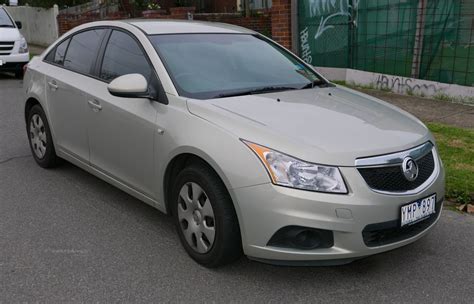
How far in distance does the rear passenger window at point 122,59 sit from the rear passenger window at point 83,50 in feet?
0.79

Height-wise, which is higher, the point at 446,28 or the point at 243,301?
the point at 446,28

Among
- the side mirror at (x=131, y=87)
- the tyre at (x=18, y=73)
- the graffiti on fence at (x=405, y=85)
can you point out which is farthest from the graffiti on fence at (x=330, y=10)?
the tyre at (x=18, y=73)

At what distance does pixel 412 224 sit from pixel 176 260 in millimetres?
1598

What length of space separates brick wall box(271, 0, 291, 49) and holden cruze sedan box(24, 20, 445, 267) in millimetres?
5974

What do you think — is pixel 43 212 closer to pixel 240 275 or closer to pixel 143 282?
pixel 143 282

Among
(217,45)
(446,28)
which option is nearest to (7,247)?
(217,45)

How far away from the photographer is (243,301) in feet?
10.4

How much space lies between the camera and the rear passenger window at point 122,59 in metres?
4.20

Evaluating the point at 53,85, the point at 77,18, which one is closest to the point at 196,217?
the point at 53,85

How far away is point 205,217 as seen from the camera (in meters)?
3.46

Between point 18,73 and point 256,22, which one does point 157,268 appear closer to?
point 256,22

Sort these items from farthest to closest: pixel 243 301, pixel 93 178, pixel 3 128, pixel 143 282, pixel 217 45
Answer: pixel 3 128
pixel 93 178
pixel 217 45
pixel 143 282
pixel 243 301

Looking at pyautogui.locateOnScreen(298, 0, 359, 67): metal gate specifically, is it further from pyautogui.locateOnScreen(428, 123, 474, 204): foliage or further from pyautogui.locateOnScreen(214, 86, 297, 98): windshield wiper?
pyautogui.locateOnScreen(214, 86, 297, 98): windshield wiper

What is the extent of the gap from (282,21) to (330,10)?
1198 millimetres
